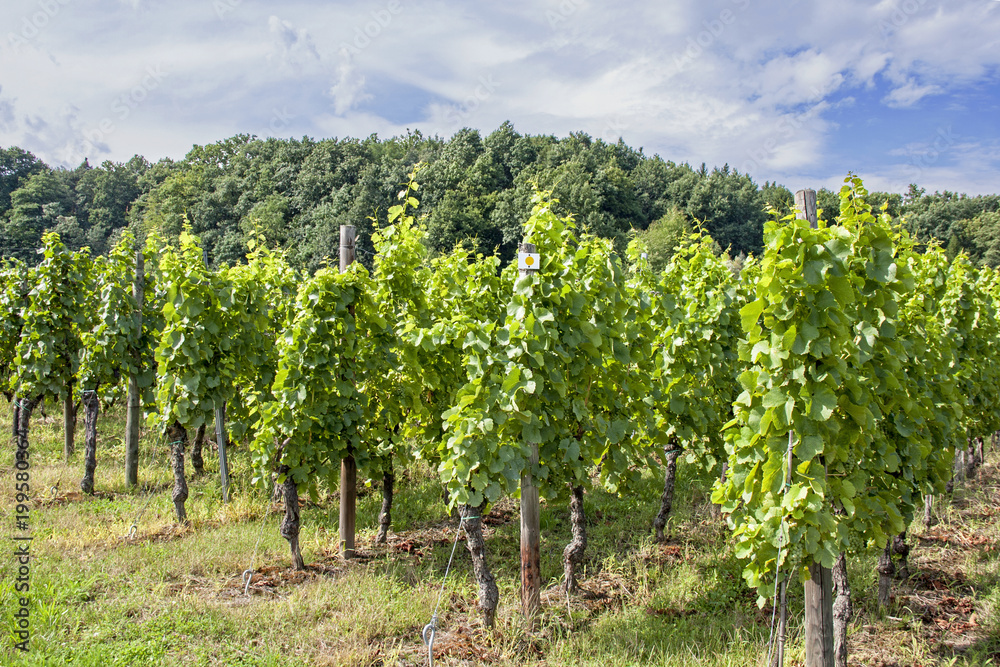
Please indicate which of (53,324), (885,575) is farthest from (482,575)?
(53,324)

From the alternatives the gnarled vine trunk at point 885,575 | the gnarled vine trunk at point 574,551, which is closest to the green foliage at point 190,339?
the gnarled vine trunk at point 574,551

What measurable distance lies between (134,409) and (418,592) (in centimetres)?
532

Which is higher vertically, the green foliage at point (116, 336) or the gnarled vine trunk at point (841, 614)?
the green foliage at point (116, 336)

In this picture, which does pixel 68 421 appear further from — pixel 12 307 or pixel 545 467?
pixel 545 467

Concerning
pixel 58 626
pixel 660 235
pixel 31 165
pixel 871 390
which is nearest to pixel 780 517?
pixel 871 390

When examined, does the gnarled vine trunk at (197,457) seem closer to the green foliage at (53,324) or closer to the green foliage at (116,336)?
the green foliage at (116,336)

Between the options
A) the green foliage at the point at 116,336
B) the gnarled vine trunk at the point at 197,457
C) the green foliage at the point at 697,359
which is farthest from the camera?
the gnarled vine trunk at the point at 197,457

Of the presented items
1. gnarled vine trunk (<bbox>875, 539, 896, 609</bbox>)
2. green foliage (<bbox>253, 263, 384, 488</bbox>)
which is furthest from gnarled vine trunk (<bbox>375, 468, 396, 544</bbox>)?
gnarled vine trunk (<bbox>875, 539, 896, 609</bbox>)

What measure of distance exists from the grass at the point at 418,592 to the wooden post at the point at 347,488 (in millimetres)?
220

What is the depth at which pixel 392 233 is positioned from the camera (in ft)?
19.3

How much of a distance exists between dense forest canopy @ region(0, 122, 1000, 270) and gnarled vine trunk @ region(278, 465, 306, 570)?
24165 millimetres

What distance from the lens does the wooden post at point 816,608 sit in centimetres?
330

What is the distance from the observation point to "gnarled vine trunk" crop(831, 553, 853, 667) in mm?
3693

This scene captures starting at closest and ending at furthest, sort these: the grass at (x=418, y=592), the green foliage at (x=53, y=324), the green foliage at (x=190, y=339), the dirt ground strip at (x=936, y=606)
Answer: the grass at (x=418, y=592) < the dirt ground strip at (x=936, y=606) < the green foliage at (x=190, y=339) < the green foliage at (x=53, y=324)
